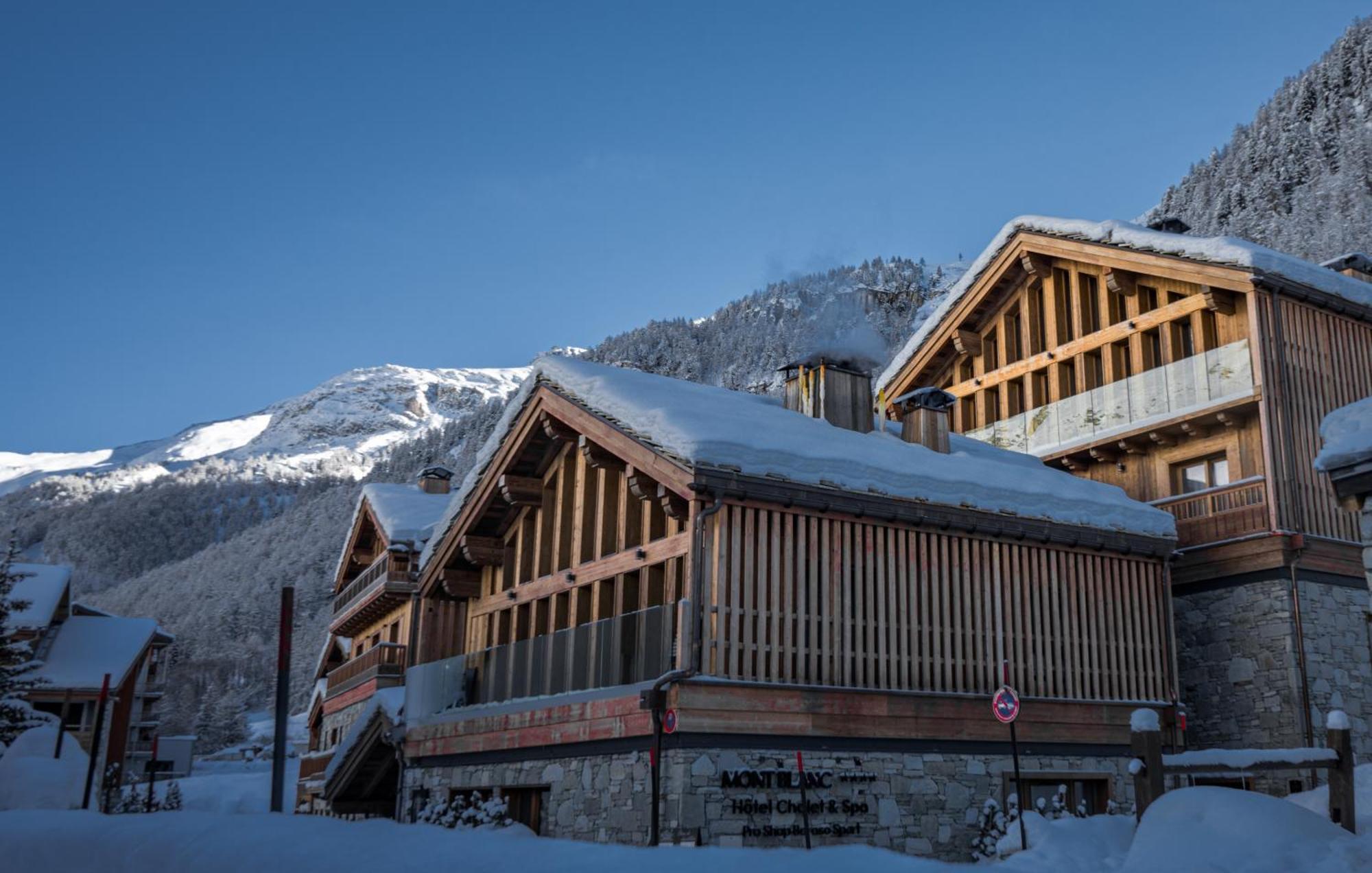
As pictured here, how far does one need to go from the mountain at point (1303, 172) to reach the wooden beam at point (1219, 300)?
57.8m

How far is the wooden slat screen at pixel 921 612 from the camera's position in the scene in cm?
1602

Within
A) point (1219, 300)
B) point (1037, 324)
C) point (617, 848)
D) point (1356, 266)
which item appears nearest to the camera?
point (617, 848)

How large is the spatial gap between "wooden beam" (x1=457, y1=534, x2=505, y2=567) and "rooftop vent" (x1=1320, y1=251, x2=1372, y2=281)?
17628 millimetres

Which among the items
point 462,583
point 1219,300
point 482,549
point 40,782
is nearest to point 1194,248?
point 1219,300

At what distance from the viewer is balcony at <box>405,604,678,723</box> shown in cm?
1656

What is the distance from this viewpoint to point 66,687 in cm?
3975

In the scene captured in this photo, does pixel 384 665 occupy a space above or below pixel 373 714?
above

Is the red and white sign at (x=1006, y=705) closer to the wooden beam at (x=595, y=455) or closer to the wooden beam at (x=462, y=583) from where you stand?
the wooden beam at (x=595, y=455)

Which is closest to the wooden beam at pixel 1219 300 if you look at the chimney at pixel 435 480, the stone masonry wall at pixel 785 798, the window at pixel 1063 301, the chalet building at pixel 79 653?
the window at pixel 1063 301

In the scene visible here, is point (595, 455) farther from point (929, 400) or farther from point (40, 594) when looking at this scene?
point (40, 594)

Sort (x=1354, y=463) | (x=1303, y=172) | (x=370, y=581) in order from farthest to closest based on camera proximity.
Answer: (x=1303, y=172) → (x=370, y=581) → (x=1354, y=463)

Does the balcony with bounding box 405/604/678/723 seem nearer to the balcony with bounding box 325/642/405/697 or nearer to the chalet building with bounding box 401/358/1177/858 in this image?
the chalet building with bounding box 401/358/1177/858

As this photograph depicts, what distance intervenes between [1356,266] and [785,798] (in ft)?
59.4

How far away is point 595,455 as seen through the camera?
19.1 metres
